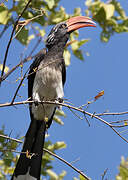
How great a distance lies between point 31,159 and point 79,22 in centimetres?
178

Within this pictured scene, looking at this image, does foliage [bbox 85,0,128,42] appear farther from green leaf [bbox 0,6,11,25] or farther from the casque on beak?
green leaf [bbox 0,6,11,25]

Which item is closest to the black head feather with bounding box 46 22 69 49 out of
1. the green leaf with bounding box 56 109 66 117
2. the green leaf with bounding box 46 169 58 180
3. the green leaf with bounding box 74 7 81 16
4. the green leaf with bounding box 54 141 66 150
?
the green leaf with bounding box 74 7 81 16

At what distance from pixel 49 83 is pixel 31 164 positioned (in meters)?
0.93

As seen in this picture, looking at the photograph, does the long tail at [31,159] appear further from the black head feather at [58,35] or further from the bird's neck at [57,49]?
the black head feather at [58,35]

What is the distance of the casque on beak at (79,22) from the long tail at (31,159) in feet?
4.62

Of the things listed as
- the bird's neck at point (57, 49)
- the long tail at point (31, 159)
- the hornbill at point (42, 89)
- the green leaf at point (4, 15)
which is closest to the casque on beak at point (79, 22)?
the hornbill at point (42, 89)

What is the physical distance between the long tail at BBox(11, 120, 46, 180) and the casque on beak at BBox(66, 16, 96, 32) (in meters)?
1.41

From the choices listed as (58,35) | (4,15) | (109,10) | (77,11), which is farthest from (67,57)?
(4,15)

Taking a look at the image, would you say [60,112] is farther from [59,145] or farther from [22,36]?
[22,36]

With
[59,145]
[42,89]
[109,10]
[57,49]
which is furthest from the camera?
[109,10]

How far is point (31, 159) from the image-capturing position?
3.49 meters

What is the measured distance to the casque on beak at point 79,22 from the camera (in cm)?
391

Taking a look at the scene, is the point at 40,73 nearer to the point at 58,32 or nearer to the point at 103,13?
the point at 58,32

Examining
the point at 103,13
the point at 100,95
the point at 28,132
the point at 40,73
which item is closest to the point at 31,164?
the point at 28,132
